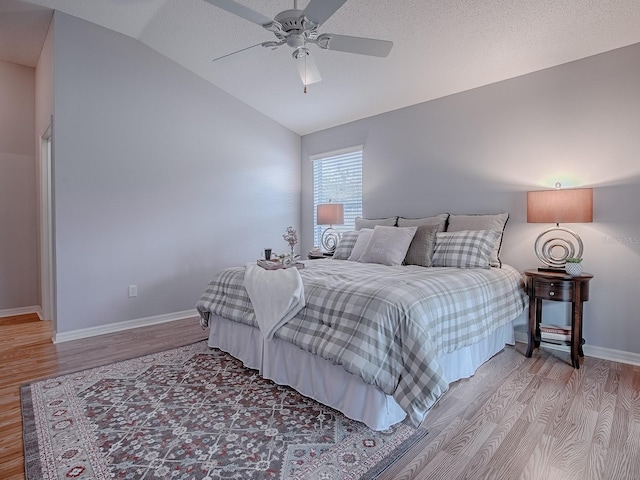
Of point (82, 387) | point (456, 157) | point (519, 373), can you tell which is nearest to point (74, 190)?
point (82, 387)

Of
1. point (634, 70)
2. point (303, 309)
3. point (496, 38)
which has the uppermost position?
point (496, 38)

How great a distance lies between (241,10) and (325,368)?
7.11 ft

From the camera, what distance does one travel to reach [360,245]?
11.6 feet

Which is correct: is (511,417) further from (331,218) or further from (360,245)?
(331,218)

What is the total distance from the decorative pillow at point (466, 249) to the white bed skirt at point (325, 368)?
62 centimetres

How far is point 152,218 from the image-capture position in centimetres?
381

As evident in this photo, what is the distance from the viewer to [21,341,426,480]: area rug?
1.53 metres

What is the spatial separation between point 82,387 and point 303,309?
156 cm

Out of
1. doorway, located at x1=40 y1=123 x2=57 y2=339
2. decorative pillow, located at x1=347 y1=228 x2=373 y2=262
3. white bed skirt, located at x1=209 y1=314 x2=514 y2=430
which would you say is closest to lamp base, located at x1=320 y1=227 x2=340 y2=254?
decorative pillow, located at x1=347 y1=228 x2=373 y2=262

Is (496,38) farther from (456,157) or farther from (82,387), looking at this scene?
(82,387)

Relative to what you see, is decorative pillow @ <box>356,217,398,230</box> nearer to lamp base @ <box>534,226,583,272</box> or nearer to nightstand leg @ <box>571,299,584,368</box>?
lamp base @ <box>534,226,583,272</box>

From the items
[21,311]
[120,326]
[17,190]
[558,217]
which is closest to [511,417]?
[558,217]

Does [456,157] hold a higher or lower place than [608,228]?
higher

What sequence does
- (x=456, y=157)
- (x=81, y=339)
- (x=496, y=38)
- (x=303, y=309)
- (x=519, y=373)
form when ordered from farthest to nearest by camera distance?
(x=456, y=157), (x=81, y=339), (x=496, y=38), (x=519, y=373), (x=303, y=309)
